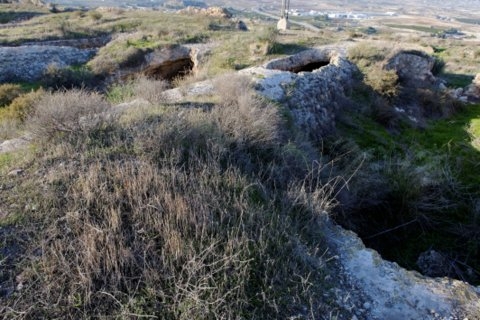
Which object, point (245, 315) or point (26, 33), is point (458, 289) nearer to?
Answer: point (245, 315)

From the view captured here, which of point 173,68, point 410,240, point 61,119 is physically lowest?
point 410,240

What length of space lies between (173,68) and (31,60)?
529cm

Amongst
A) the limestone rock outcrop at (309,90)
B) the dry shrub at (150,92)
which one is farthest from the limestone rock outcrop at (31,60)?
the limestone rock outcrop at (309,90)

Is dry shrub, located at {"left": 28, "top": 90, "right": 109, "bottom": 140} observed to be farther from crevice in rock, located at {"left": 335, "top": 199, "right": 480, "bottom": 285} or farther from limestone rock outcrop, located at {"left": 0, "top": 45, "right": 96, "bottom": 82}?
limestone rock outcrop, located at {"left": 0, "top": 45, "right": 96, "bottom": 82}

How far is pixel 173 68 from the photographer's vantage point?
15.1 m

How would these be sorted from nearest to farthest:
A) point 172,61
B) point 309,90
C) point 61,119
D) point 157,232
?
point 157,232
point 61,119
point 309,90
point 172,61

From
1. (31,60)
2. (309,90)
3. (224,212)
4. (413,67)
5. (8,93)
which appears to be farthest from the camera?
(413,67)

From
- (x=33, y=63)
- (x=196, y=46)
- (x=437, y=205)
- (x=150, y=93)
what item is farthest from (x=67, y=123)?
(x=196, y=46)

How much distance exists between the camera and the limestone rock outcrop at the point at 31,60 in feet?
38.1

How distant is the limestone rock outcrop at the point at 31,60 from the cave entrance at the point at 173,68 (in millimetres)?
2932

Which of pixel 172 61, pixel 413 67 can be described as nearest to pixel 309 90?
pixel 413 67

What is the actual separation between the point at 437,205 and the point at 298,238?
15.0ft

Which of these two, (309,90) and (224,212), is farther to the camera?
(309,90)

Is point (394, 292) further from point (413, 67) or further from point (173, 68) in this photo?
point (173, 68)
